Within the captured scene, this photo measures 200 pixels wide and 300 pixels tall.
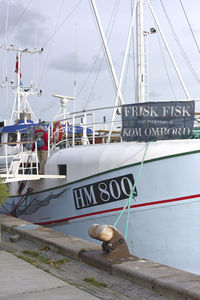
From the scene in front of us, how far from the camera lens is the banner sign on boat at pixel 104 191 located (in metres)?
9.34

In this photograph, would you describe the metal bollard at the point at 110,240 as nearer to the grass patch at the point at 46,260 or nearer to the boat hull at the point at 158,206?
the grass patch at the point at 46,260

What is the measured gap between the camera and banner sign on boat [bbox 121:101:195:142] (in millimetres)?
9305

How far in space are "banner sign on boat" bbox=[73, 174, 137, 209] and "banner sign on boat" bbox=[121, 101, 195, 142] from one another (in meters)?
1.11

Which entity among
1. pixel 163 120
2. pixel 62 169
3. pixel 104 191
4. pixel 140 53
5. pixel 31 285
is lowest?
pixel 31 285

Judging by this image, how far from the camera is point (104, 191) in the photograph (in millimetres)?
9703

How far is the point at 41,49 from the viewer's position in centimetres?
2562

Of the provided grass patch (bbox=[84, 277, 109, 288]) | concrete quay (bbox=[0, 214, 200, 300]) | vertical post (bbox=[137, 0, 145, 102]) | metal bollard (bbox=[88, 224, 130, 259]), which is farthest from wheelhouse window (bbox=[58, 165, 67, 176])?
grass patch (bbox=[84, 277, 109, 288])

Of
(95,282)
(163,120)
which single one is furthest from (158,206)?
(95,282)

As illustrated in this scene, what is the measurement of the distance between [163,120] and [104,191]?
87.3 inches

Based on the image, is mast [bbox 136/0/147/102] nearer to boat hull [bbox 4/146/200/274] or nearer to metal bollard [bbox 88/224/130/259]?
boat hull [bbox 4/146/200/274]

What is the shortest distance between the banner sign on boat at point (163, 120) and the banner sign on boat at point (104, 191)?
111cm

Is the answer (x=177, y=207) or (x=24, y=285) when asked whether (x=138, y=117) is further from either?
(x=24, y=285)

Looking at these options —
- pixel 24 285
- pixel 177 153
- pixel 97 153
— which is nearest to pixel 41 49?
pixel 97 153

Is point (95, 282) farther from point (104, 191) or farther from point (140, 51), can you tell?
point (140, 51)
